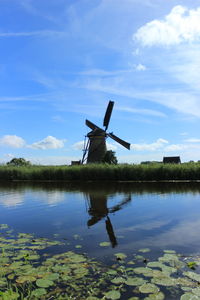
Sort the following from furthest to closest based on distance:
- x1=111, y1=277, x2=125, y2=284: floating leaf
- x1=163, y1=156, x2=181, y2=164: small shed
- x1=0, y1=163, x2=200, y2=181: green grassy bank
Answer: x1=163, y1=156, x2=181, y2=164: small shed
x1=0, y1=163, x2=200, y2=181: green grassy bank
x1=111, y1=277, x2=125, y2=284: floating leaf

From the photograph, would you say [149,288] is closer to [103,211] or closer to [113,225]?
[113,225]

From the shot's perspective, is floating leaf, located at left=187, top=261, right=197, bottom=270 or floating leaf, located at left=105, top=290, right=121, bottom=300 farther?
floating leaf, located at left=187, top=261, right=197, bottom=270

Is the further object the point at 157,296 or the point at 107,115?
the point at 107,115

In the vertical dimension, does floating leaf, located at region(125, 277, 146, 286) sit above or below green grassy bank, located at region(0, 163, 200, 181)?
below

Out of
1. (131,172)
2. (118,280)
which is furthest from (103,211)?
(131,172)

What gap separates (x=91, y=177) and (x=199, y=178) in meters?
9.80

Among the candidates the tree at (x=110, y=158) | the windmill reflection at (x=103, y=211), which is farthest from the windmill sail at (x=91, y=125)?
the windmill reflection at (x=103, y=211)

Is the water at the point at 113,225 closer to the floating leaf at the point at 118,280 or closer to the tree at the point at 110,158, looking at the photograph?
the floating leaf at the point at 118,280

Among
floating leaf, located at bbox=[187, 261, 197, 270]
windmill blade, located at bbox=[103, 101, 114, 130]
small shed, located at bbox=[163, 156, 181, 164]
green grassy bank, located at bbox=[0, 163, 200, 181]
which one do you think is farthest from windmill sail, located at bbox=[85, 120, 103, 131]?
floating leaf, located at bbox=[187, 261, 197, 270]

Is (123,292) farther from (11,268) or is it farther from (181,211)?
(181,211)

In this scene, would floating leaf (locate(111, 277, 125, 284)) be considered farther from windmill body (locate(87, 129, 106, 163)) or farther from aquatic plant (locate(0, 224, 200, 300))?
windmill body (locate(87, 129, 106, 163))

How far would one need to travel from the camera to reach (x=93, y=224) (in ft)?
26.6

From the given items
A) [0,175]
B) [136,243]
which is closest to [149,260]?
[136,243]

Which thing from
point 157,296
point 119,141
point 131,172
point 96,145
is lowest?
point 157,296
